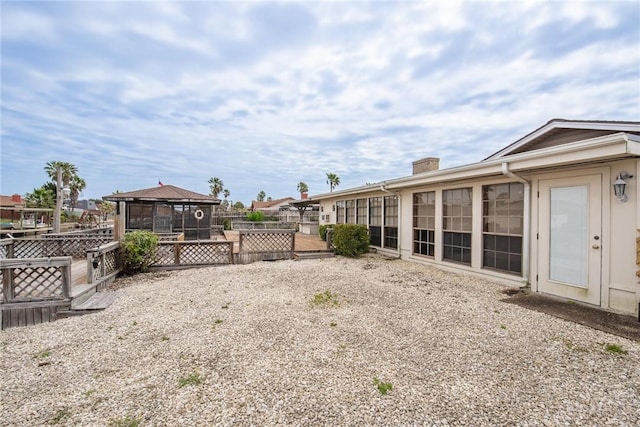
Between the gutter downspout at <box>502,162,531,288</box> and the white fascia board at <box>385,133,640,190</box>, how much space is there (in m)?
0.13

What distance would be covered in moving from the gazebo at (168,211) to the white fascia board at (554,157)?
11.3 meters

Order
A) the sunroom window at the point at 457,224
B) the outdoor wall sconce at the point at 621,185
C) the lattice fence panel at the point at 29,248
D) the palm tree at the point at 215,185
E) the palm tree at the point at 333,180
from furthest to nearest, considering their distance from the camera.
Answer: the palm tree at the point at 215,185, the palm tree at the point at 333,180, the lattice fence panel at the point at 29,248, the sunroom window at the point at 457,224, the outdoor wall sconce at the point at 621,185

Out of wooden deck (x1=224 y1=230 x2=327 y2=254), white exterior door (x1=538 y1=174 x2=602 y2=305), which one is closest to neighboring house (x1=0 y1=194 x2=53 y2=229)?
wooden deck (x1=224 y1=230 x2=327 y2=254)

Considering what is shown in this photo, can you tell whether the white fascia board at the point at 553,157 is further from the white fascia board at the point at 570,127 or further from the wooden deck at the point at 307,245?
the wooden deck at the point at 307,245

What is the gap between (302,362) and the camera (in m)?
3.04

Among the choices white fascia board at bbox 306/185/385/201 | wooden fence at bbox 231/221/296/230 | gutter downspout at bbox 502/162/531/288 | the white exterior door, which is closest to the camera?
the white exterior door

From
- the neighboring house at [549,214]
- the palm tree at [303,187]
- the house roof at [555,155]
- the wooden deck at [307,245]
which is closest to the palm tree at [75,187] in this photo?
the palm tree at [303,187]

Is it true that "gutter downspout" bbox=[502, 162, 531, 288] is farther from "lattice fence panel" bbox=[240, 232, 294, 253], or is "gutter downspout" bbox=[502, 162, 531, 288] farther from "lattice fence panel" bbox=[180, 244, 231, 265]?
"lattice fence panel" bbox=[180, 244, 231, 265]

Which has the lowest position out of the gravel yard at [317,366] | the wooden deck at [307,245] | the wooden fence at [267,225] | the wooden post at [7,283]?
the gravel yard at [317,366]

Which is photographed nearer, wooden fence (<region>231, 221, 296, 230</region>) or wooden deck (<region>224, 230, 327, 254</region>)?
wooden deck (<region>224, 230, 327, 254</region>)

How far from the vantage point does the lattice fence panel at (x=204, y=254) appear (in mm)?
8516

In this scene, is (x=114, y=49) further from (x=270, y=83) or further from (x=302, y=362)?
(x=302, y=362)

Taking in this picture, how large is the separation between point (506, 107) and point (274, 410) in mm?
13549

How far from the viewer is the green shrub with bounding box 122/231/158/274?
7289 millimetres
